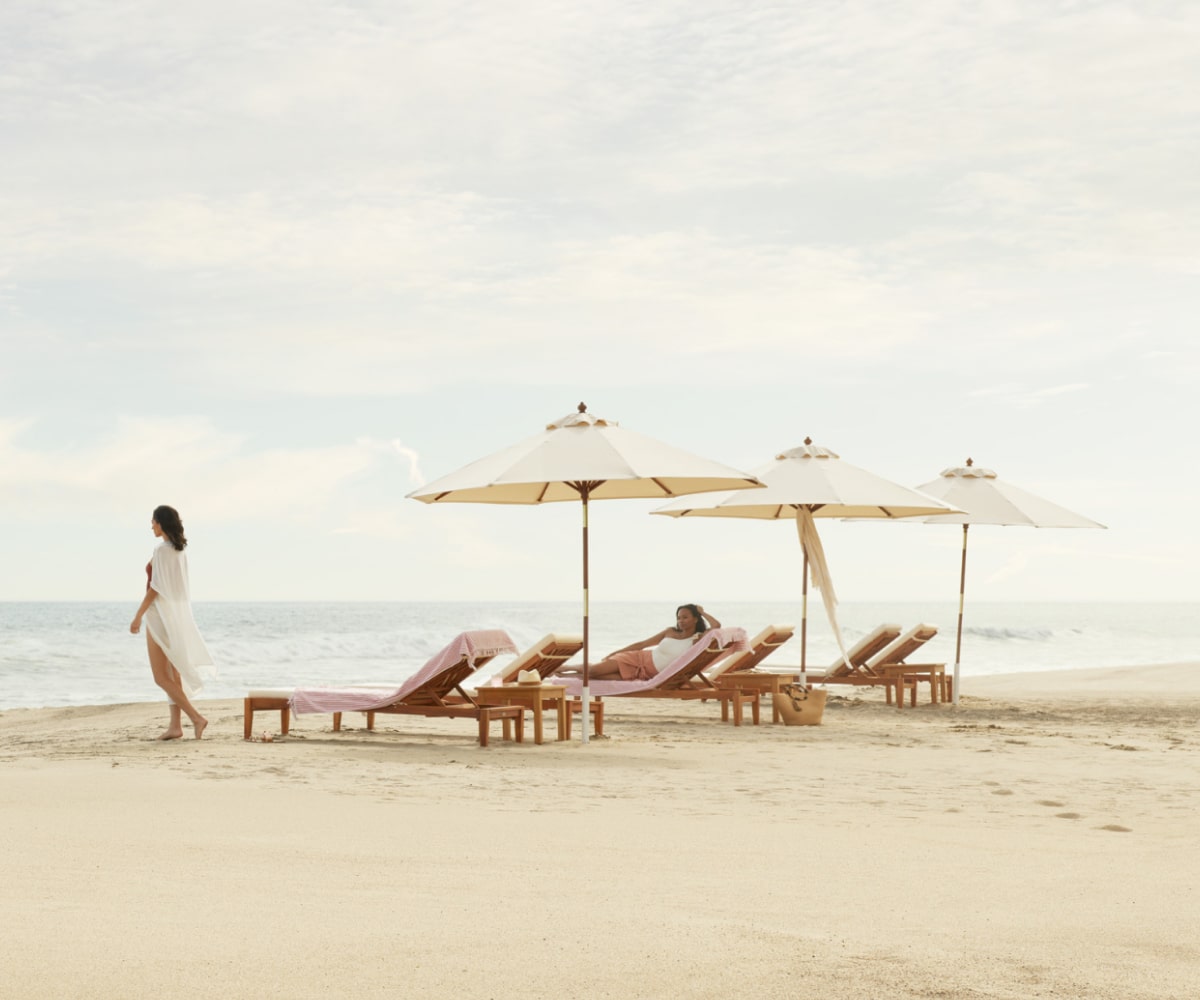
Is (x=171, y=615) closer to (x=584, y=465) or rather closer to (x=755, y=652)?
(x=584, y=465)

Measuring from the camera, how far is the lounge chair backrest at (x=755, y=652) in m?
10.8

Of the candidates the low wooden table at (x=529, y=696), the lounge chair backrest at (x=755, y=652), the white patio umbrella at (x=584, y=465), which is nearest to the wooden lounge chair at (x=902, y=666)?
the lounge chair backrest at (x=755, y=652)

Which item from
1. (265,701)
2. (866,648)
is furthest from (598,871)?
(866,648)

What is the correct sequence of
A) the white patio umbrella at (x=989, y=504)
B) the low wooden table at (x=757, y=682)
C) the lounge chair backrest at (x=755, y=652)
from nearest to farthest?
the low wooden table at (x=757, y=682) < the lounge chair backrest at (x=755, y=652) < the white patio umbrella at (x=989, y=504)

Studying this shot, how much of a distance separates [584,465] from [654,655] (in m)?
2.75

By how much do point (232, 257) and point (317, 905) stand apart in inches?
438

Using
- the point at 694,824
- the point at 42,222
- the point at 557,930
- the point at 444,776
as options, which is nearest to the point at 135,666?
the point at 42,222

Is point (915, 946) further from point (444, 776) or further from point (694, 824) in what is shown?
point (444, 776)

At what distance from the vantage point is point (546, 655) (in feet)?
30.7

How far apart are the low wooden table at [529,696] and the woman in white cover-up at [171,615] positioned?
74.8 inches

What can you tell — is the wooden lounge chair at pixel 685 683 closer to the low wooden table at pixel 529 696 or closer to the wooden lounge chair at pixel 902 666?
the low wooden table at pixel 529 696

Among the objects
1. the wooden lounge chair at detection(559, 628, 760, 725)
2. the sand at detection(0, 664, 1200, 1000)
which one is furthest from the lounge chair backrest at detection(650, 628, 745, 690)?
the sand at detection(0, 664, 1200, 1000)

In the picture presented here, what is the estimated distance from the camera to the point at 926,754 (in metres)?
8.28

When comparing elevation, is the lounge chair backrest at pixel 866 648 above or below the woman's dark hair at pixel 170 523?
below
